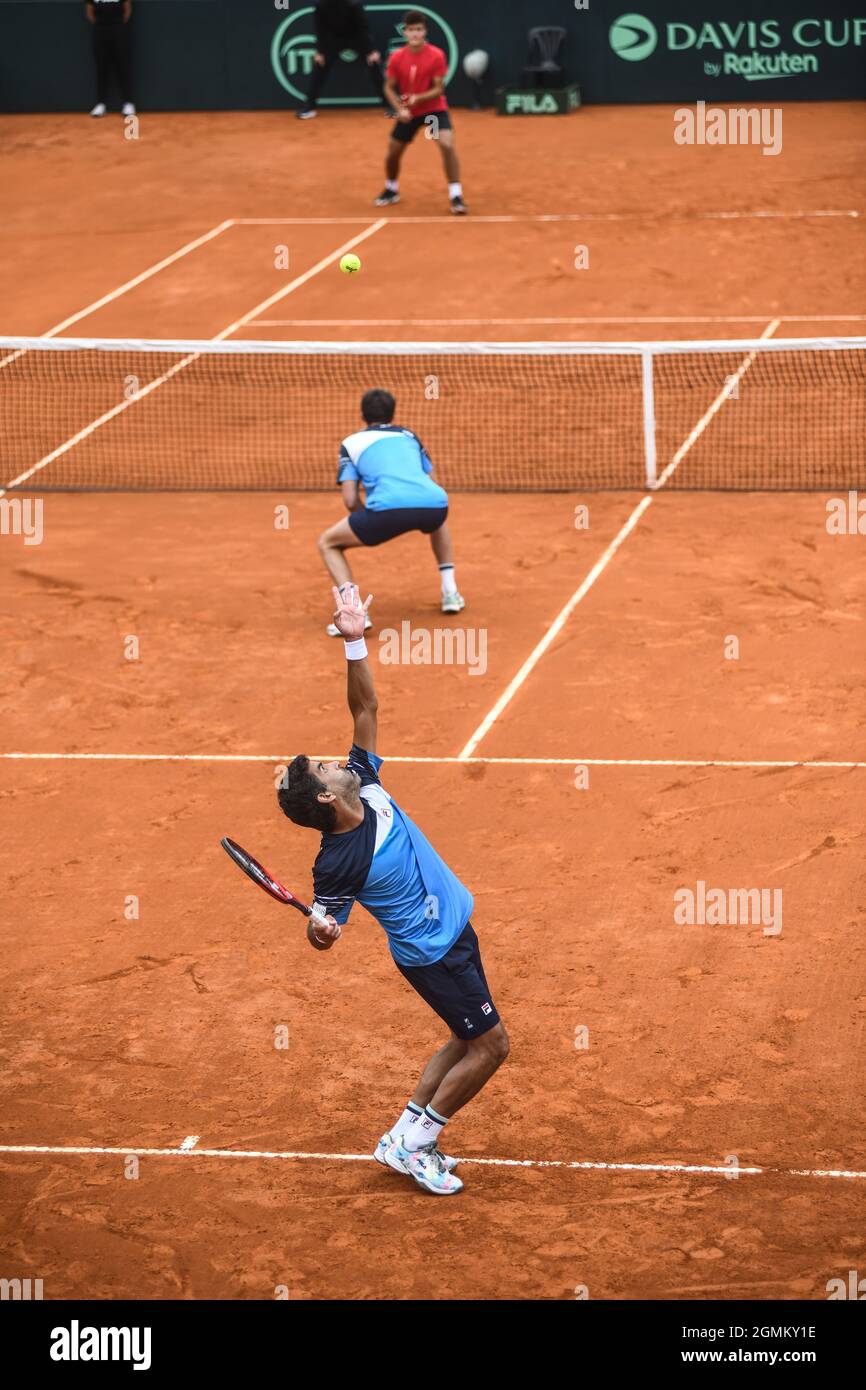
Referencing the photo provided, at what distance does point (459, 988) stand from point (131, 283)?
56.9ft

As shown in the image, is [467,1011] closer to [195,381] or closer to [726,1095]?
[726,1095]

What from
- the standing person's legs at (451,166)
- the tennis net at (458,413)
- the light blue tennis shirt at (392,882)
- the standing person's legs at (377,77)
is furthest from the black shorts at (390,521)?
the standing person's legs at (377,77)

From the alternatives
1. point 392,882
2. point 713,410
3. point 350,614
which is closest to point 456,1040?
point 392,882

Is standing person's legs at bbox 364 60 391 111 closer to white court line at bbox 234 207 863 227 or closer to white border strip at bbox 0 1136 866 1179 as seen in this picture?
white court line at bbox 234 207 863 227

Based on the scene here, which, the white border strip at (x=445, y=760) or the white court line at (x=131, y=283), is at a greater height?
the white court line at (x=131, y=283)

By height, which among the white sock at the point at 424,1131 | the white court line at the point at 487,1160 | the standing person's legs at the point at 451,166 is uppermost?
the standing person's legs at the point at 451,166

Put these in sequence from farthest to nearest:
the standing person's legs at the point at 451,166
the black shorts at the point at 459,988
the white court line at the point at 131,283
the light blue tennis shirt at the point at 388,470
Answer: the standing person's legs at the point at 451,166, the white court line at the point at 131,283, the light blue tennis shirt at the point at 388,470, the black shorts at the point at 459,988

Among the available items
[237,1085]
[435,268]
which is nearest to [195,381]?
[435,268]

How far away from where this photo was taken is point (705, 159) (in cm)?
2666

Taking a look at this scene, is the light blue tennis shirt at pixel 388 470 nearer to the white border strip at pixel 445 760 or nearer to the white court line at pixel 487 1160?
the white border strip at pixel 445 760

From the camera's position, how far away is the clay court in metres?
6.78

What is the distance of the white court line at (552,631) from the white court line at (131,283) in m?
8.22

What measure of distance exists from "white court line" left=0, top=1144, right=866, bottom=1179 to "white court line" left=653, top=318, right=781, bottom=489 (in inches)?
Result: 373

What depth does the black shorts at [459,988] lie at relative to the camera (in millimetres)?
6699
